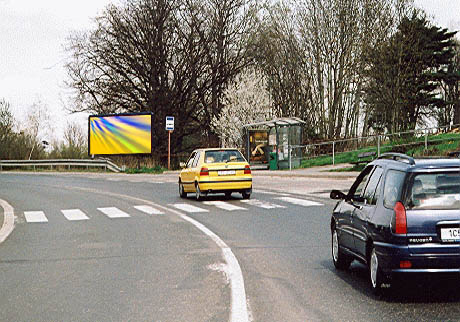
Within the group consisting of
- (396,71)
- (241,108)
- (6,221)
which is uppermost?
(396,71)

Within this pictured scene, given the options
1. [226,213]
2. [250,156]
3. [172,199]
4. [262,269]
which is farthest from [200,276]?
[250,156]

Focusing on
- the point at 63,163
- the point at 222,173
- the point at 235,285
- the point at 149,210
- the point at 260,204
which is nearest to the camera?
the point at 235,285

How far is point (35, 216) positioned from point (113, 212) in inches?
77.3

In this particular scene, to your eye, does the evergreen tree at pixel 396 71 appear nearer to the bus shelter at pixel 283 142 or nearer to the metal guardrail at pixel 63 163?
the bus shelter at pixel 283 142

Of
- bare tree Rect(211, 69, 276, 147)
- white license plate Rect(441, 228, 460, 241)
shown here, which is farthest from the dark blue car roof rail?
bare tree Rect(211, 69, 276, 147)

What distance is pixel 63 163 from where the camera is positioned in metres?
56.0

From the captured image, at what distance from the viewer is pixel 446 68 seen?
63781mm

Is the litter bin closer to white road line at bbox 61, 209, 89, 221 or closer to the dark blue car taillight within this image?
white road line at bbox 61, 209, 89, 221

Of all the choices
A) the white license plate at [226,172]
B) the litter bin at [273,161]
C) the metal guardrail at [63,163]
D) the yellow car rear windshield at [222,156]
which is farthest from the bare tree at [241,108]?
the white license plate at [226,172]

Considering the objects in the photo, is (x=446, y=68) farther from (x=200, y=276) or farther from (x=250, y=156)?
(x=200, y=276)

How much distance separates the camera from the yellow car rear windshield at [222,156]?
76.4ft

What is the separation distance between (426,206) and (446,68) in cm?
5921

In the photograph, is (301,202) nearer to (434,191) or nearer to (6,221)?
(6,221)

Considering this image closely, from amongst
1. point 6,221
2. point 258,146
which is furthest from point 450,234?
point 258,146
